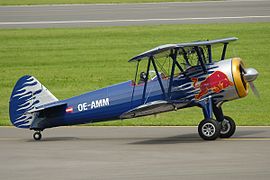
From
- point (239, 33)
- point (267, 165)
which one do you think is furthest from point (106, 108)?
point (239, 33)

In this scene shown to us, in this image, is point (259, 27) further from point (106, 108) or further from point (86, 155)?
point (86, 155)

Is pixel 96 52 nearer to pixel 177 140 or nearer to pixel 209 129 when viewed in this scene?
pixel 177 140

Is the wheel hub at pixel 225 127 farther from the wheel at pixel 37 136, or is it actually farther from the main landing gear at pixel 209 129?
the wheel at pixel 37 136

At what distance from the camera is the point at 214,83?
17.7 metres

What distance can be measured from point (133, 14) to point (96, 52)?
8375 mm

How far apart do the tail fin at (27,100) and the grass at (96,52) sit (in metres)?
4.28

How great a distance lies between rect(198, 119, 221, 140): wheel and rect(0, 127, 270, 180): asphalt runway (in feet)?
0.64

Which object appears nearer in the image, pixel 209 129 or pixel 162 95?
pixel 209 129

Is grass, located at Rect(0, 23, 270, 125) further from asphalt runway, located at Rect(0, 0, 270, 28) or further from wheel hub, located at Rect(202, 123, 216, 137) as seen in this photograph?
wheel hub, located at Rect(202, 123, 216, 137)

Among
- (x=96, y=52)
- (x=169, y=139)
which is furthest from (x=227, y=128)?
(x=96, y=52)

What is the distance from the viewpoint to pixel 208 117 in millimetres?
17703

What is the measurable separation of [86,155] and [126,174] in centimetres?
242

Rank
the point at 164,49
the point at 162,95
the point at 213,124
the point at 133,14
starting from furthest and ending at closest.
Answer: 1. the point at 133,14
2. the point at 162,95
3. the point at 213,124
4. the point at 164,49

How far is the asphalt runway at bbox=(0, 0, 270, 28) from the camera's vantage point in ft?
125
